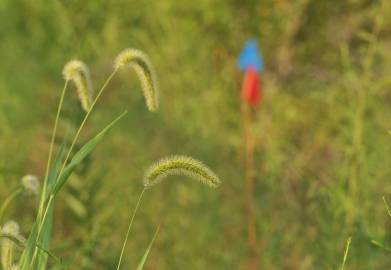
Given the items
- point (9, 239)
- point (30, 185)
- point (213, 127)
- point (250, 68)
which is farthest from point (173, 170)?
point (213, 127)

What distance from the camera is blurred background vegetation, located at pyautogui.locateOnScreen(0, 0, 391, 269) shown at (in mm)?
4879


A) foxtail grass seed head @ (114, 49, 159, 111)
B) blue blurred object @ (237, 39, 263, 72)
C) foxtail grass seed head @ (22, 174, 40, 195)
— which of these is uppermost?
blue blurred object @ (237, 39, 263, 72)

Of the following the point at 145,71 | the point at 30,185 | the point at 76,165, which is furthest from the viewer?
the point at 30,185

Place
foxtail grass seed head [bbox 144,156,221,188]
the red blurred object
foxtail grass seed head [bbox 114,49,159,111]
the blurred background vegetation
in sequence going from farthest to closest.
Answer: the red blurred object < the blurred background vegetation < foxtail grass seed head [bbox 114,49,159,111] < foxtail grass seed head [bbox 144,156,221,188]

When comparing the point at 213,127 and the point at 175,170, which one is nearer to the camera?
the point at 175,170

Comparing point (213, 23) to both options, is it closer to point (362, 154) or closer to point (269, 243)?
point (269, 243)

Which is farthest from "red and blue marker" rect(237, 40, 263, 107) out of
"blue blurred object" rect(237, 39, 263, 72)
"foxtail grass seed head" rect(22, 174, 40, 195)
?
"foxtail grass seed head" rect(22, 174, 40, 195)

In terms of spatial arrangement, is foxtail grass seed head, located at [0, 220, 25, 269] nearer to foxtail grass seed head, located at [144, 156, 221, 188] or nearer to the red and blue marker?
foxtail grass seed head, located at [144, 156, 221, 188]

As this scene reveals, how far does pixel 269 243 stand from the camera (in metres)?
5.49

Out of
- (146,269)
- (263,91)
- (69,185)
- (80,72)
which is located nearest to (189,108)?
(263,91)

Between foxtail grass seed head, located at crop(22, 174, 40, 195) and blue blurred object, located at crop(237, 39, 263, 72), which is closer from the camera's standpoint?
foxtail grass seed head, located at crop(22, 174, 40, 195)

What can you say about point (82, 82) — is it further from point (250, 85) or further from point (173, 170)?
point (250, 85)

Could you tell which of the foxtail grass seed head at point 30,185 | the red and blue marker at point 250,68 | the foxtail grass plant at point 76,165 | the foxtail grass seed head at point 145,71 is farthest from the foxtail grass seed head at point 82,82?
the red and blue marker at point 250,68

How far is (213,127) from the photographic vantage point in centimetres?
689
